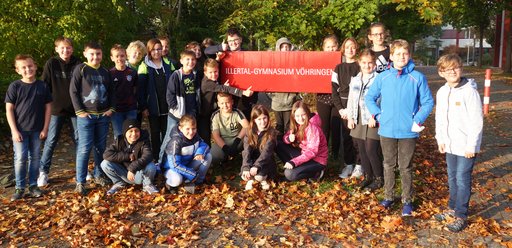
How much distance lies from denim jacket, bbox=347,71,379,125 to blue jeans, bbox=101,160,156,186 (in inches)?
105

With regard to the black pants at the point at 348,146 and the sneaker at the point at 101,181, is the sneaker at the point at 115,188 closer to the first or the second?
the sneaker at the point at 101,181

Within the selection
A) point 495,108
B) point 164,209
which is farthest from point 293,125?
point 495,108

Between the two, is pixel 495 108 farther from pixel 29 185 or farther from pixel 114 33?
pixel 29 185

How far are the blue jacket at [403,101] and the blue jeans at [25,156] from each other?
4.27 meters

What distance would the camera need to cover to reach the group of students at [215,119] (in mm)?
4832

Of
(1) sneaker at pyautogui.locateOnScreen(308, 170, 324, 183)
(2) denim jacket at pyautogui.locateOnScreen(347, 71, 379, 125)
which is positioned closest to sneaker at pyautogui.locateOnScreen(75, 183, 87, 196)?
(1) sneaker at pyautogui.locateOnScreen(308, 170, 324, 183)

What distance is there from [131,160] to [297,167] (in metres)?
2.17

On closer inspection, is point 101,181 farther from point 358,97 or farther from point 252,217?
point 358,97

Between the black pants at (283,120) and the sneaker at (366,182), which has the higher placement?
the black pants at (283,120)

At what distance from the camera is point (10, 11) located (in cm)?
944

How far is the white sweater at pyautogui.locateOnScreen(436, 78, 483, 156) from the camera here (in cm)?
450

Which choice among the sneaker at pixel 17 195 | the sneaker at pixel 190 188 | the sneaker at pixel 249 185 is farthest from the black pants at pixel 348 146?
the sneaker at pixel 17 195

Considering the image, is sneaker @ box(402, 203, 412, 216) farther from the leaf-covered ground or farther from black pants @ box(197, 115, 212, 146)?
black pants @ box(197, 115, 212, 146)

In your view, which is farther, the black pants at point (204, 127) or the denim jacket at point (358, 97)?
the black pants at point (204, 127)
